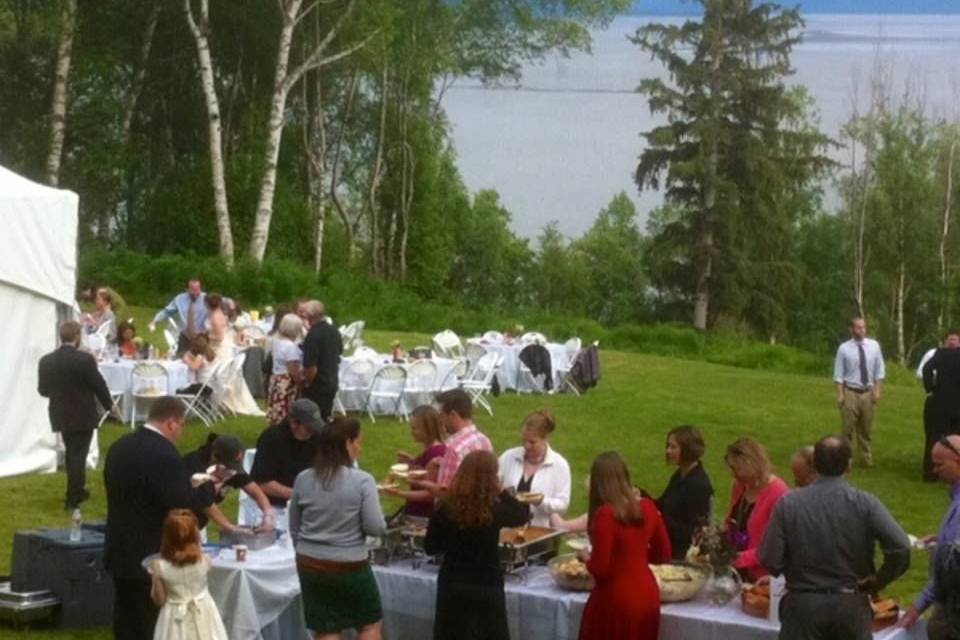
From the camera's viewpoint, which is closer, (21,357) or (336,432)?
(336,432)

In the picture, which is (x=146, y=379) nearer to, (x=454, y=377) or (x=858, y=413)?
(x=454, y=377)

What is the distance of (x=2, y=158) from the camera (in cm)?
2936

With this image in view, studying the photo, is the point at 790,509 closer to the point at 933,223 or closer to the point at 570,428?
the point at 570,428

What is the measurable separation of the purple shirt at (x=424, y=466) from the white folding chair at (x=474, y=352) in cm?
1021

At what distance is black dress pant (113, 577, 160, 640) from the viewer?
6.51m

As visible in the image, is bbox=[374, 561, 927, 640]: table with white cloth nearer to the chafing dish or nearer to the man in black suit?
the chafing dish

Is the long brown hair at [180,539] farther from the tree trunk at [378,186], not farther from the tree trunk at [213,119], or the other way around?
the tree trunk at [378,186]

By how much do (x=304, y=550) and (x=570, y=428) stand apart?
982 cm

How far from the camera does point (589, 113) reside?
5353cm

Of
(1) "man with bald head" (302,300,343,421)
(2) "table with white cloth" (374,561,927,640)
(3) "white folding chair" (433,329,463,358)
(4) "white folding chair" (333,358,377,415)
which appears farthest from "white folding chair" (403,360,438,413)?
(2) "table with white cloth" (374,561,927,640)

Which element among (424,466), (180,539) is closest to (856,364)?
(424,466)

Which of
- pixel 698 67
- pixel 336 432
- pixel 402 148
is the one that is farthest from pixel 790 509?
pixel 402 148

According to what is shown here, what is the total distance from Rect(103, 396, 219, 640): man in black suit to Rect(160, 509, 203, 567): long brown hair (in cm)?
14

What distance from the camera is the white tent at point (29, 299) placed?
38.2 feet
